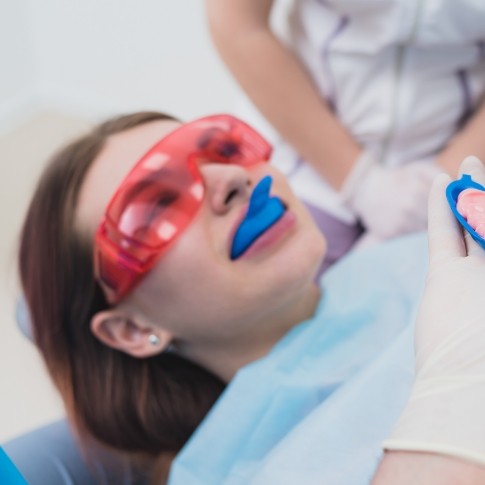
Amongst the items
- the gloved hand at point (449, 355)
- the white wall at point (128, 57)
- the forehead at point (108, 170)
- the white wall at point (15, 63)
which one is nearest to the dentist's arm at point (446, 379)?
the gloved hand at point (449, 355)

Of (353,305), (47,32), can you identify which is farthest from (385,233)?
(47,32)

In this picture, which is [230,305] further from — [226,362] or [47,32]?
[47,32]

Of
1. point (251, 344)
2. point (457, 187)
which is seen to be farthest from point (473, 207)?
point (251, 344)

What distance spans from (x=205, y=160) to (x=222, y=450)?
0.36 metres

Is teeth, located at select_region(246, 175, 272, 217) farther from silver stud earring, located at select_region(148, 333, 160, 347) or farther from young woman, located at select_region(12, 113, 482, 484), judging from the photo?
silver stud earring, located at select_region(148, 333, 160, 347)

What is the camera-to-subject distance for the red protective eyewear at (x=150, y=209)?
852mm

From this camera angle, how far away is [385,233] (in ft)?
3.93

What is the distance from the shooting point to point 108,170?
913 millimetres

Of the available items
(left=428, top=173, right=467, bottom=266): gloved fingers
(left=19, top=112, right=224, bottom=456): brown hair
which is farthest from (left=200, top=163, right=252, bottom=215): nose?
(left=428, top=173, right=467, bottom=266): gloved fingers

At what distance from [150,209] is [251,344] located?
9.4 inches

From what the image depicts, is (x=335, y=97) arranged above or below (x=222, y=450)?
above

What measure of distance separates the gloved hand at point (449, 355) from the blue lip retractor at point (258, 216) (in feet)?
0.86

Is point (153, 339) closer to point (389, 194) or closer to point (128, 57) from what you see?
point (389, 194)

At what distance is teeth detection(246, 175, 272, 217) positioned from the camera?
901 millimetres
